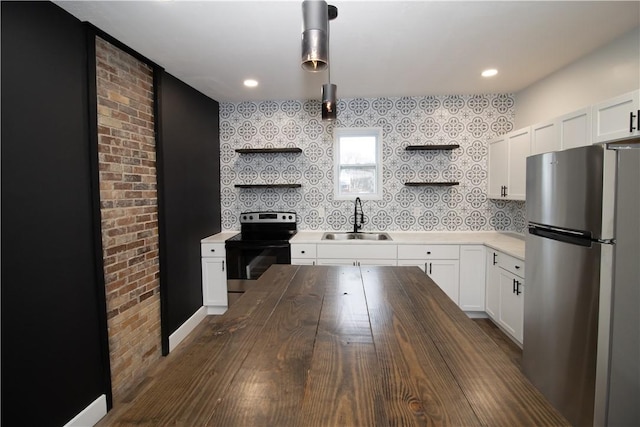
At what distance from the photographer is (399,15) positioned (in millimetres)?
1928

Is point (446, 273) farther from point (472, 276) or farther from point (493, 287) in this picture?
point (493, 287)

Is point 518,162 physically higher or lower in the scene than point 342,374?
higher

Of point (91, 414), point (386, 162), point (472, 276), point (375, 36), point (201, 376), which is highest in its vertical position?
point (375, 36)

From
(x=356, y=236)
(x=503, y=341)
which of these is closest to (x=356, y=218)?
(x=356, y=236)

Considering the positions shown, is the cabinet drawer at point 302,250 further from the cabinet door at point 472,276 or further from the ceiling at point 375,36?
the ceiling at point 375,36

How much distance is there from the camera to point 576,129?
7.41ft

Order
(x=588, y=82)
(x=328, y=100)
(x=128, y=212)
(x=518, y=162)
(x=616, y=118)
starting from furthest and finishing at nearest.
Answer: (x=518, y=162) → (x=588, y=82) → (x=128, y=212) → (x=616, y=118) → (x=328, y=100)

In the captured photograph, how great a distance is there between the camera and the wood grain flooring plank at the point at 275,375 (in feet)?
2.22

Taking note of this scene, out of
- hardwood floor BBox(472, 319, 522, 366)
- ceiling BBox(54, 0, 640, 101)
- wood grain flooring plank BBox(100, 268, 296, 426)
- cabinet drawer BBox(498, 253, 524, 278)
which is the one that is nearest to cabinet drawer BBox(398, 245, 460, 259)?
cabinet drawer BBox(498, 253, 524, 278)

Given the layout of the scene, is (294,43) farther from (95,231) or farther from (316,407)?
(316,407)

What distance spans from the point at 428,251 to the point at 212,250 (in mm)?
2266

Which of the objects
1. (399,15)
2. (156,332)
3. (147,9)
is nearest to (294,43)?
(399,15)

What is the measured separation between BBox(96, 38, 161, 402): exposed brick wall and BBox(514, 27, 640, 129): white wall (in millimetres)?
3500

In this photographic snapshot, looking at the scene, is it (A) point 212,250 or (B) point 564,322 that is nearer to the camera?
(B) point 564,322
